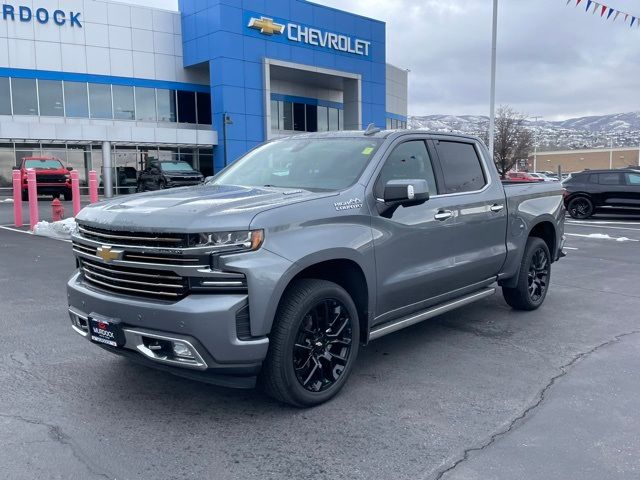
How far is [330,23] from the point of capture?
38.1 metres

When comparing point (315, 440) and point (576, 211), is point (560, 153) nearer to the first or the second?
point (576, 211)

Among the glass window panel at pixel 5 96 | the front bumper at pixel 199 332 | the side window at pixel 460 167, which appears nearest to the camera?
the front bumper at pixel 199 332

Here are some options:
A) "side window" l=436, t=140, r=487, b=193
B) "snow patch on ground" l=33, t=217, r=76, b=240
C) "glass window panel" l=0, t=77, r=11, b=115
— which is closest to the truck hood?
"side window" l=436, t=140, r=487, b=193

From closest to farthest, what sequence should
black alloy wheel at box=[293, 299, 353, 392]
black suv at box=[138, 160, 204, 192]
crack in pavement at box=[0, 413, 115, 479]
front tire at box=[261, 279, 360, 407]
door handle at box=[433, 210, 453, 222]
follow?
1. crack in pavement at box=[0, 413, 115, 479]
2. front tire at box=[261, 279, 360, 407]
3. black alloy wheel at box=[293, 299, 353, 392]
4. door handle at box=[433, 210, 453, 222]
5. black suv at box=[138, 160, 204, 192]

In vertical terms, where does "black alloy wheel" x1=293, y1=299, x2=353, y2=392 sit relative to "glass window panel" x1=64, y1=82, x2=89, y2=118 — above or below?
below

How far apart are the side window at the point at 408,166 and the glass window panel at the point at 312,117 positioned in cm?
3828

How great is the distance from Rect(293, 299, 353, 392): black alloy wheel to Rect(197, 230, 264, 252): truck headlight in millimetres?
622

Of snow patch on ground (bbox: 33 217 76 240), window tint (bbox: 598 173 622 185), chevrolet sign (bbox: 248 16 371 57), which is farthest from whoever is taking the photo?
chevrolet sign (bbox: 248 16 371 57)

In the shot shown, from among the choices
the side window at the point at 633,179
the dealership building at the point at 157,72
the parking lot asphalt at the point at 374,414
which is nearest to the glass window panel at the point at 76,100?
the dealership building at the point at 157,72

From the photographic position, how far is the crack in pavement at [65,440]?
10.3ft

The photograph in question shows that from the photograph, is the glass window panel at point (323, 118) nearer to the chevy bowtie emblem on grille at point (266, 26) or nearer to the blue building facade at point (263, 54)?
the blue building facade at point (263, 54)

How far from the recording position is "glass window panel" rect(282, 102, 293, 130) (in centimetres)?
4128

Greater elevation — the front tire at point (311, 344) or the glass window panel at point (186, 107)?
the glass window panel at point (186, 107)

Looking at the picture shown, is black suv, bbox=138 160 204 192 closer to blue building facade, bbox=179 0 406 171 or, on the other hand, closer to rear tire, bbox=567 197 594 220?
blue building facade, bbox=179 0 406 171
